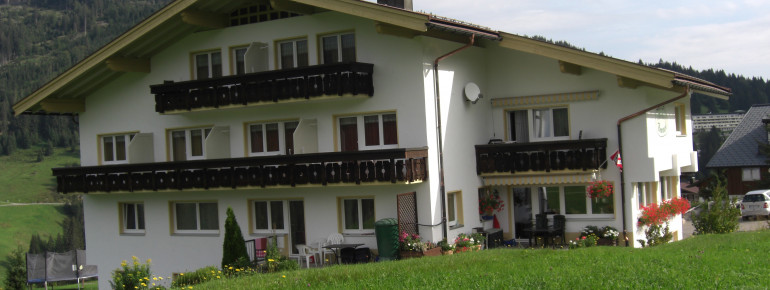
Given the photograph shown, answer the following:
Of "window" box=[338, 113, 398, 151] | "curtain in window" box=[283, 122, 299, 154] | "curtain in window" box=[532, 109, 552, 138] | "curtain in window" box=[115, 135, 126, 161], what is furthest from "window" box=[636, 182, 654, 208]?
"curtain in window" box=[115, 135, 126, 161]

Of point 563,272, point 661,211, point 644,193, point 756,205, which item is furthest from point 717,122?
point 563,272

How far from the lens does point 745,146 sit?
195 feet

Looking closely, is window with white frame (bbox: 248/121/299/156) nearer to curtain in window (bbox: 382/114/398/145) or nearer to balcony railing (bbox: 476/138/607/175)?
curtain in window (bbox: 382/114/398/145)

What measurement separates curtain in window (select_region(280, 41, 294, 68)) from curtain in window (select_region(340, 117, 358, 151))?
7.89ft

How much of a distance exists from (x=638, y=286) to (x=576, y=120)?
12.1m

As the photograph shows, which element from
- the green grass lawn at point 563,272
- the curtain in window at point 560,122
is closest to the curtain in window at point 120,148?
the green grass lawn at point 563,272

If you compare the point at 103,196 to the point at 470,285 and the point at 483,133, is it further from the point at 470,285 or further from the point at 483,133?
the point at 470,285

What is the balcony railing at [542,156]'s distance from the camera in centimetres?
2239

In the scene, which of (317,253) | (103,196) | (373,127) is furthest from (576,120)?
(103,196)

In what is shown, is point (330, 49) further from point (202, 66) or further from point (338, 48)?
point (202, 66)

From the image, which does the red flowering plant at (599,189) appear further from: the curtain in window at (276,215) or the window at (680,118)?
the curtain in window at (276,215)

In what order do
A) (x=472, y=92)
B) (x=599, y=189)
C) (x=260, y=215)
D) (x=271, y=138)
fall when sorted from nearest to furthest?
(x=599, y=189), (x=472, y=92), (x=271, y=138), (x=260, y=215)

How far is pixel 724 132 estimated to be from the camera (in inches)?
4783

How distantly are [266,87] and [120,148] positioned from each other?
7.37 metres
